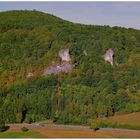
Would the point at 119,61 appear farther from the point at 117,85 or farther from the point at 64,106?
the point at 64,106

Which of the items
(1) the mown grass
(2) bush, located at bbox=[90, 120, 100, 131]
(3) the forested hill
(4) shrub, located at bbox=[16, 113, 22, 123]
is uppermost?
(3) the forested hill

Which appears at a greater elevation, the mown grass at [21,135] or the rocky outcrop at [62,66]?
the rocky outcrop at [62,66]

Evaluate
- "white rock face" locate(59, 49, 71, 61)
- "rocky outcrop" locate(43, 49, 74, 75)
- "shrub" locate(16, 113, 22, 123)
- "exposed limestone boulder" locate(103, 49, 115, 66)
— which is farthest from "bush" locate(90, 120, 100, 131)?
"exposed limestone boulder" locate(103, 49, 115, 66)

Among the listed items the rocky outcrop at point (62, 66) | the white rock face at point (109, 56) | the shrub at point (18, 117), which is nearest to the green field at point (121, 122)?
the shrub at point (18, 117)

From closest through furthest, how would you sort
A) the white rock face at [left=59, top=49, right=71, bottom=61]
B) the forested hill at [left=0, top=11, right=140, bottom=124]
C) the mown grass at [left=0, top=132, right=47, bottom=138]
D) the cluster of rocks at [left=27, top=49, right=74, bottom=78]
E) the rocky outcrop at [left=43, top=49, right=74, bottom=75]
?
the mown grass at [left=0, top=132, right=47, bottom=138] < the forested hill at [left=0, top=11, right=140, bottom=124] < the cluster of rocks at [left=27, top=49, right=74, bottom=78] < the rocky outcrop at [left=43, top=49, right=74, bottom=75] < the white rock face at [left=59, top=49, right=71, bottom=61]

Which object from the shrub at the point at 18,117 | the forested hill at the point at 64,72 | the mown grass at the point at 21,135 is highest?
the forested hill at the point at 64,72

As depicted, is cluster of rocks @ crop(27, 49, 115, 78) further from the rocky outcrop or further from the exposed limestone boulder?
the exposed limestone boulder

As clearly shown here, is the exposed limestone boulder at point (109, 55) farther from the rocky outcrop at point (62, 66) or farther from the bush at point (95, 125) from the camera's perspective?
the bush at point (95, 125)

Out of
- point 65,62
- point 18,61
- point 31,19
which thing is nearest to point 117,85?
point 65,62
